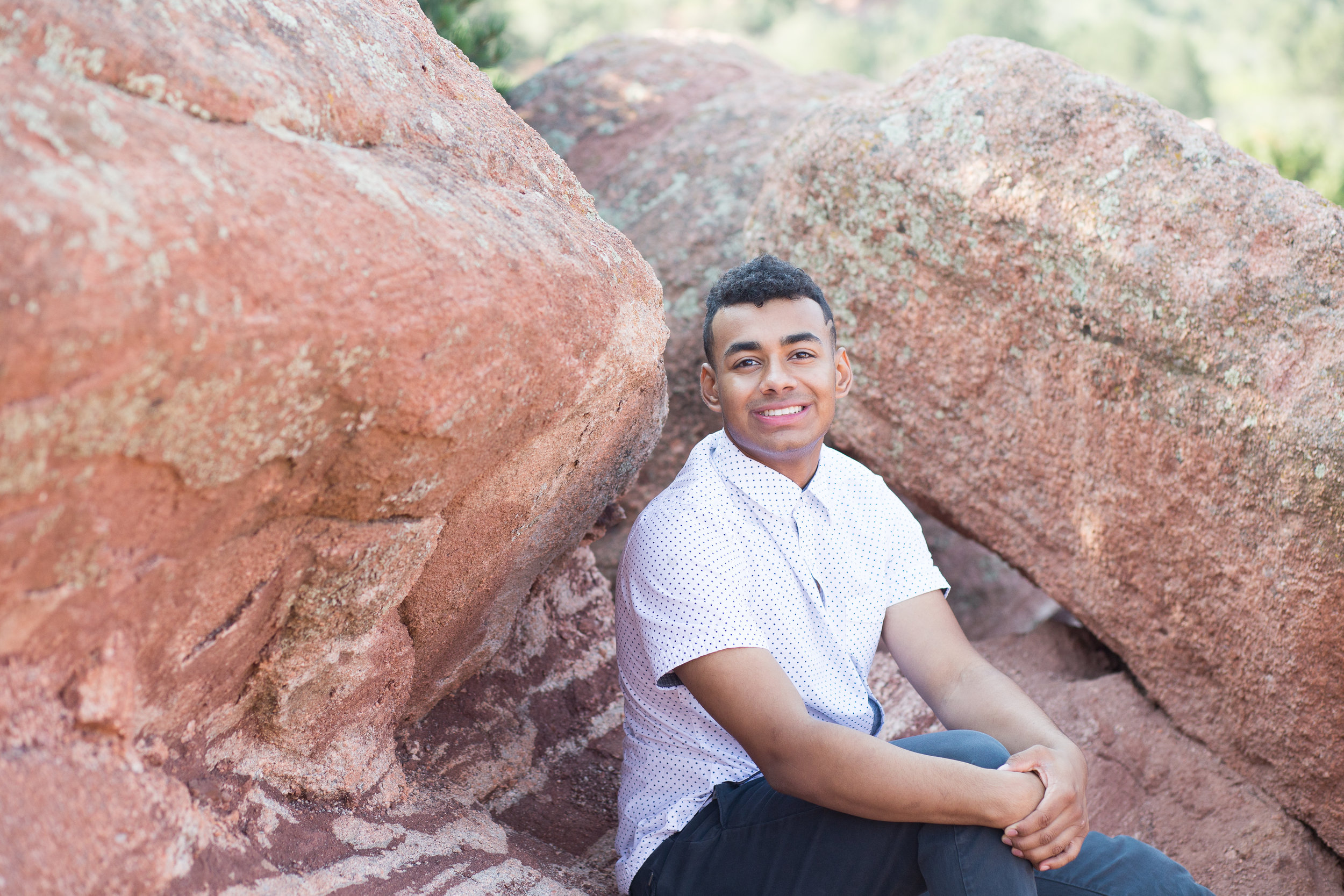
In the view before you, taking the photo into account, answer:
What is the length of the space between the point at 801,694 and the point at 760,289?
83 cm

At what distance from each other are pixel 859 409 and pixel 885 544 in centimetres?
83

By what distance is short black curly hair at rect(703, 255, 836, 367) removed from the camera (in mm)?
2119

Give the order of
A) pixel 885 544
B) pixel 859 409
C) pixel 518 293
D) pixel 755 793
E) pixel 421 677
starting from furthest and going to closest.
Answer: pixel 859 409, pixel 885 544, pixel 421 677, pixel 755 793, pixel 518 293

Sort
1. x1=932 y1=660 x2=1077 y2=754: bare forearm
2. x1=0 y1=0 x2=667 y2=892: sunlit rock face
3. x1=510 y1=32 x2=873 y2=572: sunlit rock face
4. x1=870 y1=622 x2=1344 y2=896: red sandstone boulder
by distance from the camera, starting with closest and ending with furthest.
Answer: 1. x1=0 y1=0 x2=667 y2=892: sunlit rock face
2. x1=932 y1=660 x2=1077 y2=754: bare forearm
3. x1=870 y1=622 x2=1344 y2=896: red sandstone boulder
4. x1=510 y1=32 x2=873 y2=572: sunlit rock face

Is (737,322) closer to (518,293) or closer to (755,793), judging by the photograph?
(518,293)

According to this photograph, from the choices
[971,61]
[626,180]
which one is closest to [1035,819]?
[971,61]

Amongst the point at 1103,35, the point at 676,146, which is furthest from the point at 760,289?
the point at 1103,35

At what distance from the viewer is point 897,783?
5.23ft

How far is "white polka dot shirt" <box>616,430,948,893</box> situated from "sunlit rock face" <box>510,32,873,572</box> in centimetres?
125

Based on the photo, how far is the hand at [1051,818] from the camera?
1.59m

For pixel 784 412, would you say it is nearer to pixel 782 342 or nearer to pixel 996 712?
pixel 782 342

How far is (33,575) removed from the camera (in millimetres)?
1125

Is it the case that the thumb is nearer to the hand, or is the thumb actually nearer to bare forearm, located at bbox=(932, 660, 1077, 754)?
the hand

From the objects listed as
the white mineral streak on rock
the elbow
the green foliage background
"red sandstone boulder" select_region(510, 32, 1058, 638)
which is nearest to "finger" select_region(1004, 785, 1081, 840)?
the elbow
